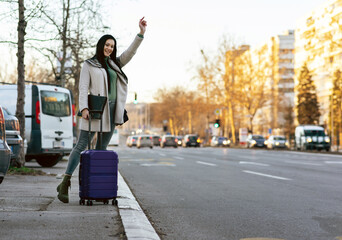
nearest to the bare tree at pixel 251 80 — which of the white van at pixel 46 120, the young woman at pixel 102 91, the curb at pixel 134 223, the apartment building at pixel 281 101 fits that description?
the apartment building at pixel 281 101

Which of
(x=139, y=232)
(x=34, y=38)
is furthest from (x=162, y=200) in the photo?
(x=34, y=38)

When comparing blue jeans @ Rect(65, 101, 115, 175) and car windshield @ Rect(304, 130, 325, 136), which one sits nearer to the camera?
blue jeans @ Rect(65, 101, 115, 175)

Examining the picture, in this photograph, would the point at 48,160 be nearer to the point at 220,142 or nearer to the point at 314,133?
the point at 314,133

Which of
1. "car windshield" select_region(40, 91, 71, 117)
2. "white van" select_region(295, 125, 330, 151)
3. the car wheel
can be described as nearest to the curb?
"car windshield" select_region(40, 91, 71, 117)

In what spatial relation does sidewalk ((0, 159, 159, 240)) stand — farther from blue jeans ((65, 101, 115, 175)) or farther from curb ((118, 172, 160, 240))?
blue jeans ((65, 101, 115, 175))

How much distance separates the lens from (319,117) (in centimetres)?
9225

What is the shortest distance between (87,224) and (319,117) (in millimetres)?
89747

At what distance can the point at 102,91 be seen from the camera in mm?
7062

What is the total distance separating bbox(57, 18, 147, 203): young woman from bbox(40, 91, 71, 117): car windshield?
11158 millimetres

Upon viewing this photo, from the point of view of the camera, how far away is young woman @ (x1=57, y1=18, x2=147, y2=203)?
7043 mm

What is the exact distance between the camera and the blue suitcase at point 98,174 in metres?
6.71

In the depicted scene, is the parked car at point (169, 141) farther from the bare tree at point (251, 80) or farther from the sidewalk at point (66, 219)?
the sidewalk at point (66, 219)

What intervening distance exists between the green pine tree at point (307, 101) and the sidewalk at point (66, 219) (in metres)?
82.8

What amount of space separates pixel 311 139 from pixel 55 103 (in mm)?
34657
